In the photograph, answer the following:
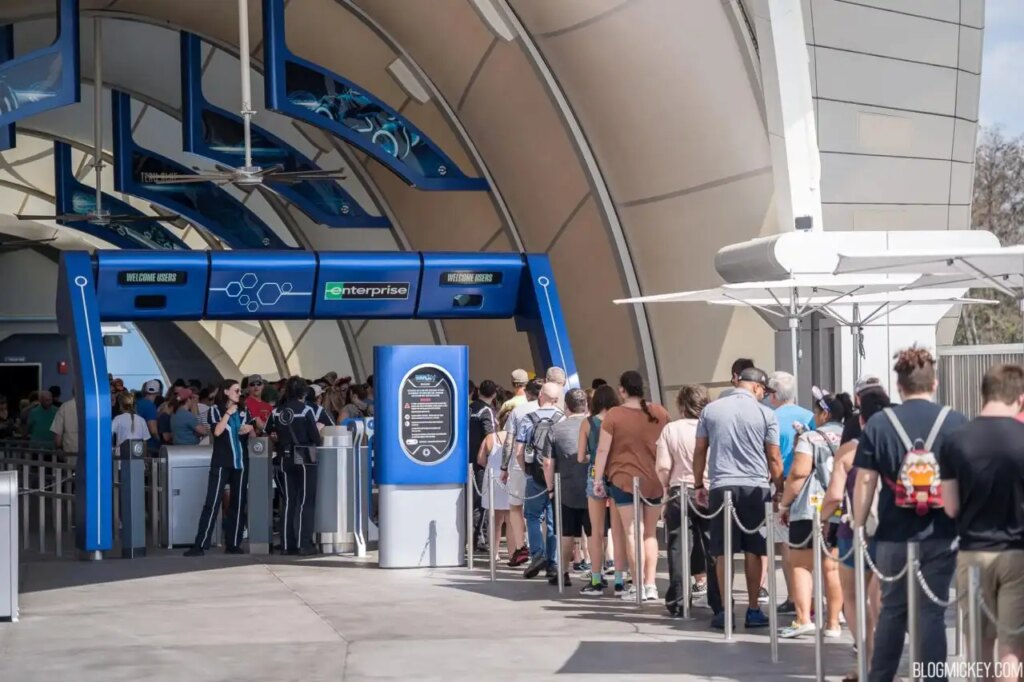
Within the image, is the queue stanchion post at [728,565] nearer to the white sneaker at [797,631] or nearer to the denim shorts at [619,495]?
the white sneaker at [797,631]

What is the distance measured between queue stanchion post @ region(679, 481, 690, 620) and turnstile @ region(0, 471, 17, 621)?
464 centimetres

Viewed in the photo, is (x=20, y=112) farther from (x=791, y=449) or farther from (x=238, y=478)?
(x=791, y=449)

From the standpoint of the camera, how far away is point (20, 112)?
18172 mm

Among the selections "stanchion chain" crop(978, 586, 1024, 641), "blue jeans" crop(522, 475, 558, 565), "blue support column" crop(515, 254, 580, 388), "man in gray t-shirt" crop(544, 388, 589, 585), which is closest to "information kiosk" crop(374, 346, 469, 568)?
"blue jeans" crop(522, 475, 558, 565)

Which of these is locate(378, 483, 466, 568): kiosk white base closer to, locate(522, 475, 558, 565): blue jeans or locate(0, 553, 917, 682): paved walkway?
locate(0, 553, 917, 682): paved walkway

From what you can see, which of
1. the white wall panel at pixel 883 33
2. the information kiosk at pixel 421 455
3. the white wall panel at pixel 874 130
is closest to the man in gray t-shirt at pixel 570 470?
the information kiosk at pixel 421 455

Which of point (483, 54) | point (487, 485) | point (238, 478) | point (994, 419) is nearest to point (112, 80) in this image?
point (483, 54)

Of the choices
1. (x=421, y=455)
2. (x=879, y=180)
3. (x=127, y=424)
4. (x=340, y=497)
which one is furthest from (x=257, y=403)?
(x=879, y=180)

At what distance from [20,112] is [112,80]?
41.7ft

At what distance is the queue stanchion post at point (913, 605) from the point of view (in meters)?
6.62

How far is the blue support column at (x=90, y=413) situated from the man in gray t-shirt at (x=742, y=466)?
673 centimetres

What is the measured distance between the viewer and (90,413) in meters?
14.7

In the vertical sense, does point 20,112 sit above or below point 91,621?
above

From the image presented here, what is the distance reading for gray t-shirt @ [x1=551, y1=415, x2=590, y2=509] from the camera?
40.1 feet
